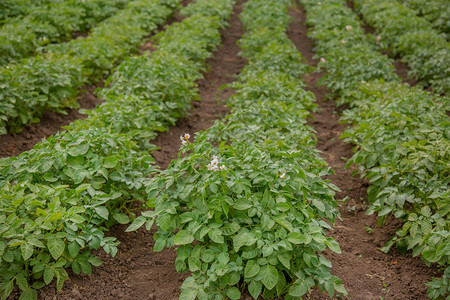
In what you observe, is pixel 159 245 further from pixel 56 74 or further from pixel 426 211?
pixel 56 74

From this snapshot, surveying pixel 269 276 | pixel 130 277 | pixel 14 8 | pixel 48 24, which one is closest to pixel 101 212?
pixel 130 277

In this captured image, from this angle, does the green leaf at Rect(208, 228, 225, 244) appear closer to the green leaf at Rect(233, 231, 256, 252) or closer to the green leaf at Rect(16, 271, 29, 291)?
the green leaf at Rect(233, 231, 256, 252)

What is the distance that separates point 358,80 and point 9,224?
5385 millimetres

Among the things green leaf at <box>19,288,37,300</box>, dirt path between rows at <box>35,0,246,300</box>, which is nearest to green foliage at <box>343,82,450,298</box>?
dirt path between rows at <box>35,0,246,300</box>

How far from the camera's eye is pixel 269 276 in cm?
239

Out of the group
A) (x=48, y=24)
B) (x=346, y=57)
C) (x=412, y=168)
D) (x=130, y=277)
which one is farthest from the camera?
(x=48, y=24)

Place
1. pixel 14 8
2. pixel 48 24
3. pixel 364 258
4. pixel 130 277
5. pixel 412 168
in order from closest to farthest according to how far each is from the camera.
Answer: pixel 130 277 → pixel 364 258 → pixel 412 168 → pixel 48 24 → pixel 14 8

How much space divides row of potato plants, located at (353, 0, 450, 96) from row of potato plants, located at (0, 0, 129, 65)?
6973 mm

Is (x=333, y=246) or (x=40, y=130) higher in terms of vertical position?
(x=333, y=246)

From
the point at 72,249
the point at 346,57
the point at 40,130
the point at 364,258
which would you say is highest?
the point at 72,249

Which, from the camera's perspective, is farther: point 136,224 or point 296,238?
point 136,224

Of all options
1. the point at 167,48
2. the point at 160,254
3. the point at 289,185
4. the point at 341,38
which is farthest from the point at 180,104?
the point at 341,38

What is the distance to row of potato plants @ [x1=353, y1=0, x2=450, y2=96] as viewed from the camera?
22.0ft

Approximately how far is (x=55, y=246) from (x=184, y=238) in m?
0.85
